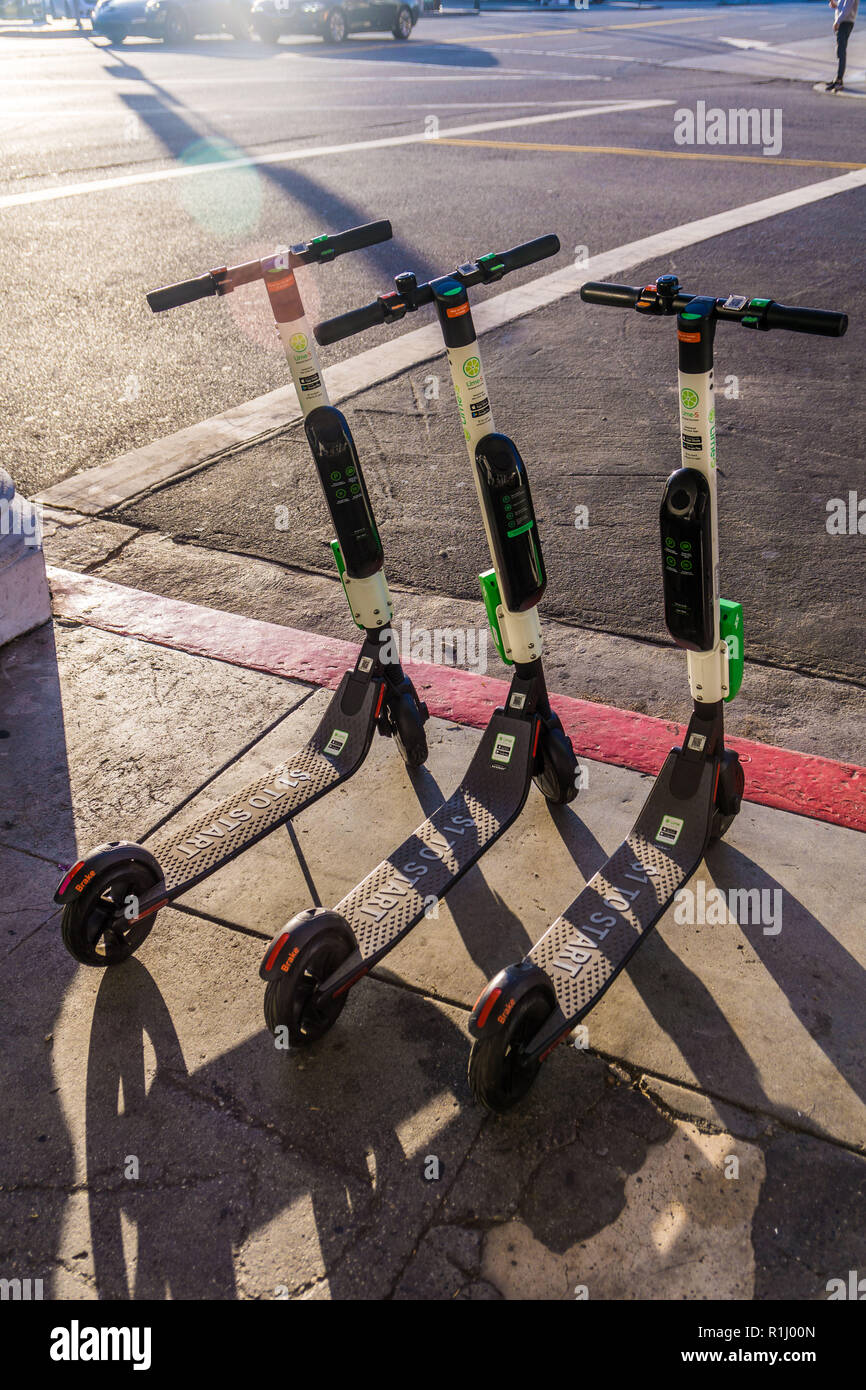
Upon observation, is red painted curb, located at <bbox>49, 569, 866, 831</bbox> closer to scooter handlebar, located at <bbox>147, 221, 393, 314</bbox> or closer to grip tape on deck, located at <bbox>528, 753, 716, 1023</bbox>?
grip tape on deck, located at <bbox>528, 753, 716, 1023</bbox>

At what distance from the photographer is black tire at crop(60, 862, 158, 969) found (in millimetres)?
3006

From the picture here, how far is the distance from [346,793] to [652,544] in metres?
2.15

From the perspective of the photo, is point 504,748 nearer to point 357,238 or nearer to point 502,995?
point 502,995

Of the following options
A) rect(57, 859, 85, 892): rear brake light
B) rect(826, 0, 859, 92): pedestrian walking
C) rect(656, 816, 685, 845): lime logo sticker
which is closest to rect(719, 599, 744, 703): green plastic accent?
rect(656, 816, 685, 845): lime logo sticker

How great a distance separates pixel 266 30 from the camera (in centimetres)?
2355

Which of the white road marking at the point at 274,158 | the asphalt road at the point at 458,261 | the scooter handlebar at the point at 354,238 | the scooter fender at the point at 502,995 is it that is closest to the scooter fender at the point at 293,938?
the scooter fender at the point at 502,995

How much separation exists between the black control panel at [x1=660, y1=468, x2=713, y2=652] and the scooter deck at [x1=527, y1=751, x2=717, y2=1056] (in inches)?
18.2

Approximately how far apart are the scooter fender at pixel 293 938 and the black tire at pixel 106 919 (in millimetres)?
512

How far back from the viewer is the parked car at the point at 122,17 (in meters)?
23.0

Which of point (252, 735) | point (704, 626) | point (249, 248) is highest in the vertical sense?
point (249, 248)

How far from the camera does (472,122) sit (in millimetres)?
14125
